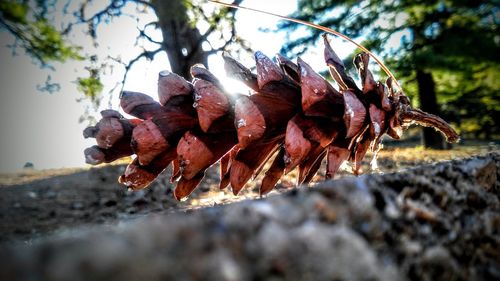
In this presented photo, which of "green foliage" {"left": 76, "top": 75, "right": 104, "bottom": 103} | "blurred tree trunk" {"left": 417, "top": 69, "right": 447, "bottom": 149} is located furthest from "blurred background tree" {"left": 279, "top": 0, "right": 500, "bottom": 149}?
"green foliage" {"left": 76, "top": 75, "right": 104, "bottom": 103}

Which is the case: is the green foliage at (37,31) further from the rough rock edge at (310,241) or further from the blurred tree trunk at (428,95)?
the blurred tree trunk at (428,95)

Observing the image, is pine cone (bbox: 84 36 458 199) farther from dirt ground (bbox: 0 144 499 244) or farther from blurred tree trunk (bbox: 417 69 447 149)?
blurred tree trunk (bbox: 417 69 447 149)

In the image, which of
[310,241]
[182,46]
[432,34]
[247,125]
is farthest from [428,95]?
[310,241]

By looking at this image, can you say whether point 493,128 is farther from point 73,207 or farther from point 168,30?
point 73,207

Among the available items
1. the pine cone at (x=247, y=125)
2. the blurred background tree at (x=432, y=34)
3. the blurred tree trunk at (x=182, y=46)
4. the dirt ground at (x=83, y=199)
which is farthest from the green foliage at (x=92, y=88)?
the blurred background tree at (x=432, y=34)

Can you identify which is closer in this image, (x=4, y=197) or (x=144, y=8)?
(x=144, y=8)

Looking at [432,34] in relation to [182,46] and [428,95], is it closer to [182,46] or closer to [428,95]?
[428,95]

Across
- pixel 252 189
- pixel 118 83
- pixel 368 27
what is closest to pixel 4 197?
pixel 118 83

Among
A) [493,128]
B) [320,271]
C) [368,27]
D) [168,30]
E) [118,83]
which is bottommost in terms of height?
[493,128]
